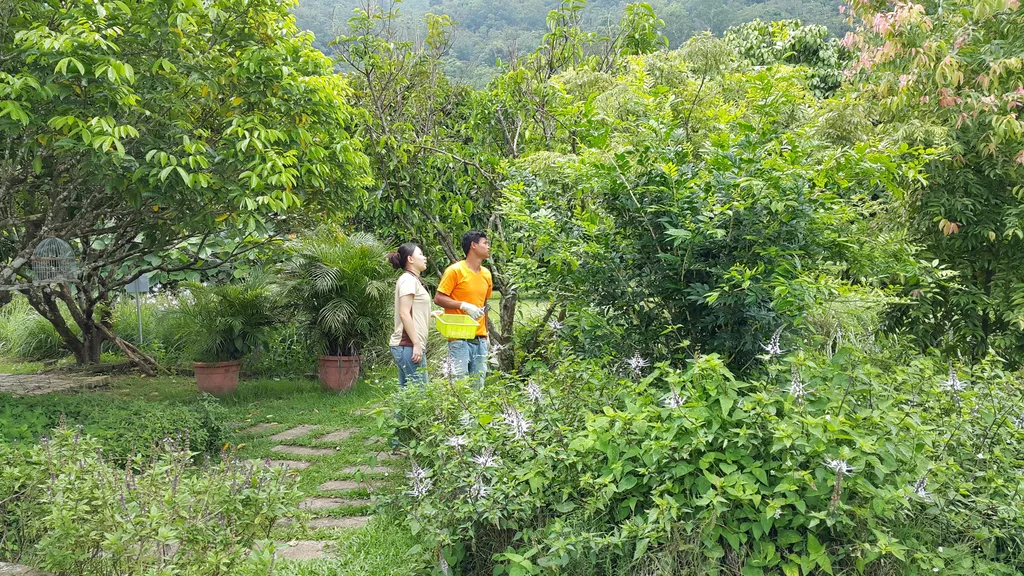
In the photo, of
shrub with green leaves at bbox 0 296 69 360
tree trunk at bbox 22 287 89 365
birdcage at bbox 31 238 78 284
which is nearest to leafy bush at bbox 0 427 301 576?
birdcage at bbox 31 238 78 284

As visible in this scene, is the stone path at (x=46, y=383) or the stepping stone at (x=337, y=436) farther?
the stone path at (x=46, y=383)

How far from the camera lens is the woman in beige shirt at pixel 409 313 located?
5.65 m

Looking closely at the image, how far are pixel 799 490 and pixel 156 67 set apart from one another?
4.60m

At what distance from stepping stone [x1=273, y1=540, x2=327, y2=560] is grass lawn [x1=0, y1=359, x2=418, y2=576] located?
50 millimetres

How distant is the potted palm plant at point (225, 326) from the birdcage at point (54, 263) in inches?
72.4

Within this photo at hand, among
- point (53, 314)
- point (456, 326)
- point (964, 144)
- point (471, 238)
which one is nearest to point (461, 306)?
point (456, 326)

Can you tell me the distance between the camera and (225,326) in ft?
28.2

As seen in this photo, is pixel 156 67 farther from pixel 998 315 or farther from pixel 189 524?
pixel 998 315

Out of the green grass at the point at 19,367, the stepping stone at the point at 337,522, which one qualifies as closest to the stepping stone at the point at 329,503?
the stepping stone at the point at 337,522

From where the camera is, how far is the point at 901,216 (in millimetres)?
5852

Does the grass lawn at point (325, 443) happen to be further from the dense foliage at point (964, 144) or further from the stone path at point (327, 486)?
the dense foliage at point (964, 144)

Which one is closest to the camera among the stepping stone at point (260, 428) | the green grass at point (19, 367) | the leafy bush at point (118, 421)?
the leafy bush at point (118, 421)

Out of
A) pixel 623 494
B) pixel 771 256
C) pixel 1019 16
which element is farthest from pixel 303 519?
pixel 1019 16

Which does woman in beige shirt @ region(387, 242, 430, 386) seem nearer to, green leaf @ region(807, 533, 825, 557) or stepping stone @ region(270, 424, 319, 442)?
stepping stone @ region(270, 424, 319, 442)
